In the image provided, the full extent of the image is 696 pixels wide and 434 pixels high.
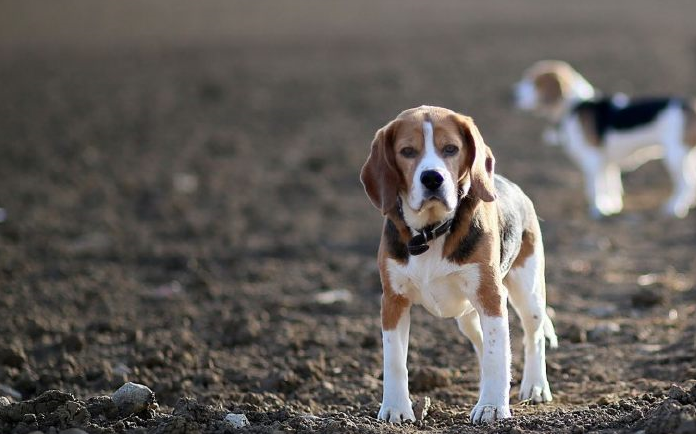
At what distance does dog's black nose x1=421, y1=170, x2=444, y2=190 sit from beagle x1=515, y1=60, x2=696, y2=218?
8.00 metres

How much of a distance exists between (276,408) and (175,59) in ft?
63.2

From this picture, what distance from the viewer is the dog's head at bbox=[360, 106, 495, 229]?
556 centimetres

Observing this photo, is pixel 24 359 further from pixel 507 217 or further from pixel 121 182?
pixel 121 182

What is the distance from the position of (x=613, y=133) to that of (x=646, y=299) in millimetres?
5190

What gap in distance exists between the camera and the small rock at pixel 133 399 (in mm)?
5891

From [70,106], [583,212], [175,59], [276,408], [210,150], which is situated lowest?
[276,408]

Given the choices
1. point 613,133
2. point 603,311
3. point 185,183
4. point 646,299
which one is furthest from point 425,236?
point 185,183

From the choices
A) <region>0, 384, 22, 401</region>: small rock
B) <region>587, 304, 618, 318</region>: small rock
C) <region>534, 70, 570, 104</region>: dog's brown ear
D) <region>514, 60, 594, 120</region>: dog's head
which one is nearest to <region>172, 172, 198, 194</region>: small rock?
<region>514, 60, 594, 120</region>: dog's head

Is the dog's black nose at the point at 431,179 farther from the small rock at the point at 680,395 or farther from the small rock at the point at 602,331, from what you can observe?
the small rock at the point at 602,331

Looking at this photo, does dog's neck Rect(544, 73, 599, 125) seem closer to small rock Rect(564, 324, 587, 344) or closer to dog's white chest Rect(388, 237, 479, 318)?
small rock Rect(564, 324, 587, 344)

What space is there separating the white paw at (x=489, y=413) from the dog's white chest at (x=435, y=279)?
0.50 metres

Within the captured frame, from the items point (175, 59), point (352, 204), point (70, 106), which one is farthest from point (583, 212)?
point (175, 59)

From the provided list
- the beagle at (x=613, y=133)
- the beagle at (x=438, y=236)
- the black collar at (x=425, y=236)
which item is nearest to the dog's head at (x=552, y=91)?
the beagle at (x=613, y=133)

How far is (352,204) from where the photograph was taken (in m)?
13.6
